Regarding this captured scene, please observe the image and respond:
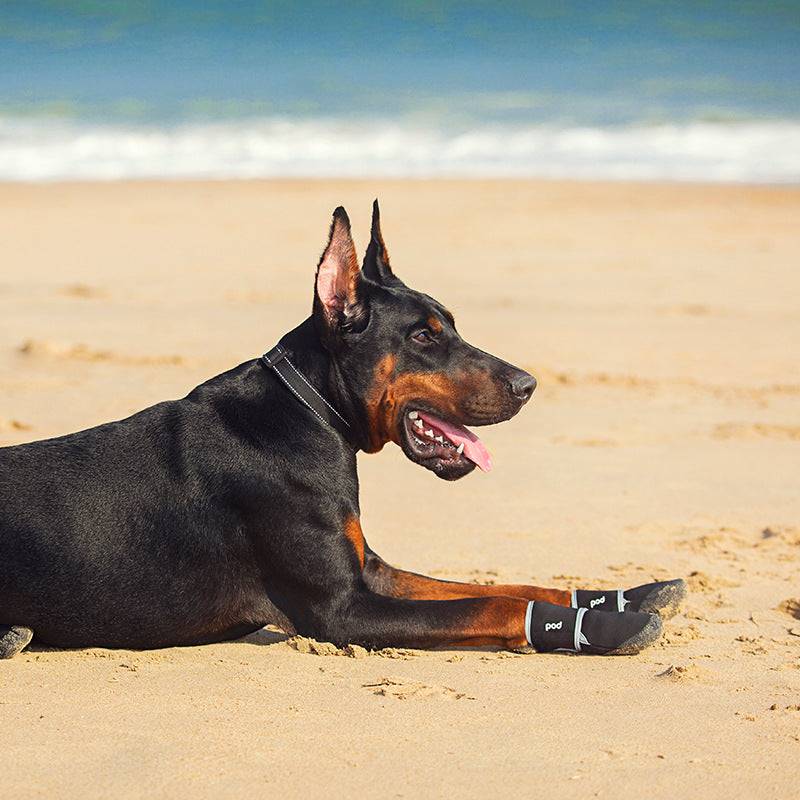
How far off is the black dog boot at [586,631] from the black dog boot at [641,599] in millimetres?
324

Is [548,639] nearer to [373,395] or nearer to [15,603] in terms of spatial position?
[373,395]

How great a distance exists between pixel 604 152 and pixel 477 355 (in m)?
26.3

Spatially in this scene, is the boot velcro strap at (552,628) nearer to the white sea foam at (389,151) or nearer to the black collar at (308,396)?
the black collar at (308,396)

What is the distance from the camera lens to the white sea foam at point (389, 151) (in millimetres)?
27703

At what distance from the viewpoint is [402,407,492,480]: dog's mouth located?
4887 millimetres

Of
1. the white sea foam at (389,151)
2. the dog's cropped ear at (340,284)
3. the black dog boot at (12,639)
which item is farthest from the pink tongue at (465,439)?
the white sea foam at (389,151)

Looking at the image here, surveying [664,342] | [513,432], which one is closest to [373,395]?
[513,432]

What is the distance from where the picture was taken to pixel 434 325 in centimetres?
488

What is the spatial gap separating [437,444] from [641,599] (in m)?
1.04

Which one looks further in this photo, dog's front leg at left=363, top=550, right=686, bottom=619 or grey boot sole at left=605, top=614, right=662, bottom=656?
dog's front leg at left=363, top=550, right=686, bottom=619

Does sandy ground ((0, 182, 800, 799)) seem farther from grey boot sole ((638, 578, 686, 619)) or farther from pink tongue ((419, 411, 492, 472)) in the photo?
pink tongue ((419, 411, 492, 472))

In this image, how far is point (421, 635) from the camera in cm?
470

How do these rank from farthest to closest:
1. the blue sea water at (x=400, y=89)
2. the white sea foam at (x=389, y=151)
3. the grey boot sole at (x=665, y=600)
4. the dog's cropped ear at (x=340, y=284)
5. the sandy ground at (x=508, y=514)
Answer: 1. the blue sea water at (x=400, y=89)
2. the white sea foam at (x=389, y=151)
3. the grey boot sole at (x=665, y=600)
4. the dog's cropped ear at (x=340, y=284)
5. the sandy ground at (x=508, y=514)

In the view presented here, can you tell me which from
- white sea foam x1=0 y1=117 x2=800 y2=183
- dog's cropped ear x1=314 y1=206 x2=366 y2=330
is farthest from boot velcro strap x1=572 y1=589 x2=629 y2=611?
white sea foam x1=0 y1=117 x2=800 y2=183
